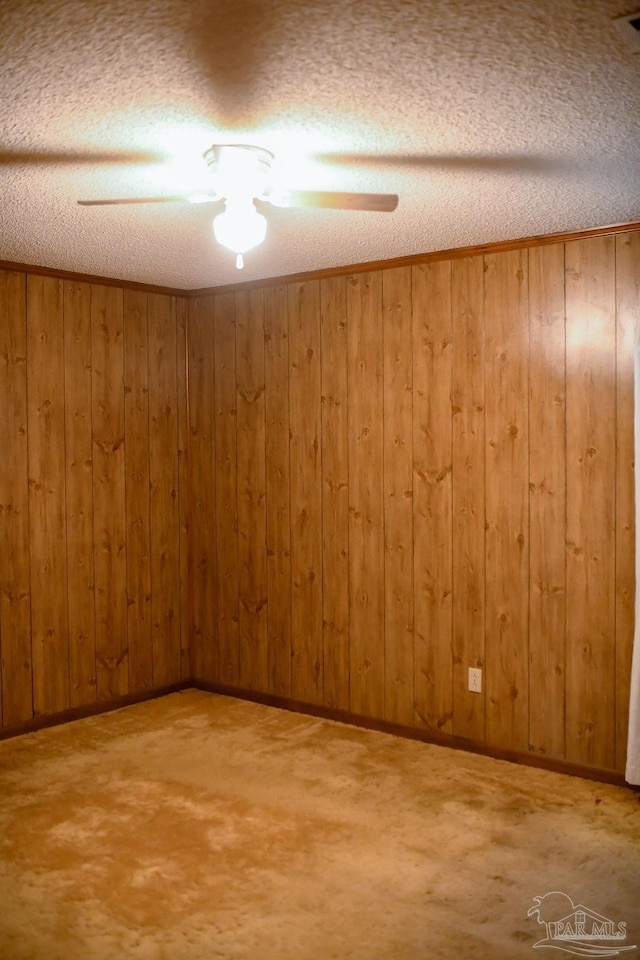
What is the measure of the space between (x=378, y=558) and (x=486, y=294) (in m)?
1.41

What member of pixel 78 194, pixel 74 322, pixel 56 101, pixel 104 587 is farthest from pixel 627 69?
pixel 104 587

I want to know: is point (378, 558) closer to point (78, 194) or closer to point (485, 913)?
point (485, 913)

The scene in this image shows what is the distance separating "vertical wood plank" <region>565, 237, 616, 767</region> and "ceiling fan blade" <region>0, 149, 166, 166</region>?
192 centimetres

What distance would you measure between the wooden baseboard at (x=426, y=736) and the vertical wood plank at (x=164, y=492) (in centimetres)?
35

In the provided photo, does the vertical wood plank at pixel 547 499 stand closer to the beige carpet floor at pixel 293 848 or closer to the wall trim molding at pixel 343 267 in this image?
the wall trim molding at pixel 343 267

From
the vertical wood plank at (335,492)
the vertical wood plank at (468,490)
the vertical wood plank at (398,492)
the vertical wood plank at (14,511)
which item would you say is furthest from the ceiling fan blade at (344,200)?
the vertical wood plank at (14,511)

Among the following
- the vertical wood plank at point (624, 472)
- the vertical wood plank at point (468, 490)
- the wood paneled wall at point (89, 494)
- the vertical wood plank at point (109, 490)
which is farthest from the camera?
the vertical wood plank at point (109, 490)

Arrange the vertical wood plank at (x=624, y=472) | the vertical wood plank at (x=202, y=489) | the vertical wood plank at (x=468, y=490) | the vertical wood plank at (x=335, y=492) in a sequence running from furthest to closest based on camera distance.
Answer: the vertical wood plank at (x=202, y=489)
the vertical wood plank at (x=335, y=492)
the vertical wood plank at (x=468, y=490)
the vertical wood plank at (x=624, y=472)

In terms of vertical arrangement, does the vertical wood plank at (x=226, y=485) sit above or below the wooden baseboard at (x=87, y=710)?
above

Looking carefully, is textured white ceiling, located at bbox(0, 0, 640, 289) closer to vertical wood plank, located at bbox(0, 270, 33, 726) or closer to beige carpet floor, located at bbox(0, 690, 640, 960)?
vertical wood plank, located at bbox(0, 270, 33, 726)

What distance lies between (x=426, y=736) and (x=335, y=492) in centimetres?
132

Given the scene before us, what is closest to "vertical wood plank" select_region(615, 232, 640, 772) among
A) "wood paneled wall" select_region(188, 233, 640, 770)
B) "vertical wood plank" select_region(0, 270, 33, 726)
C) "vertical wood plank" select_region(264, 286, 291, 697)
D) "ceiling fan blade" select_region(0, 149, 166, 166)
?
"wood paneled wall" select_region(188, 233, 640, 770)

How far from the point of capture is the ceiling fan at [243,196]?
2.69 meters

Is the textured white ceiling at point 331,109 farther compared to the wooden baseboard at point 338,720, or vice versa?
the wooden baseboard at point 338,720
